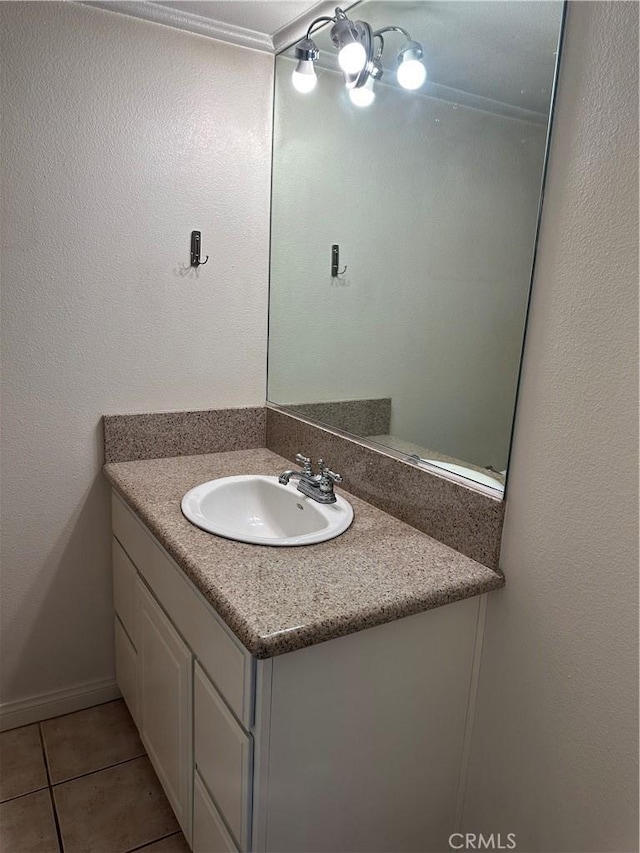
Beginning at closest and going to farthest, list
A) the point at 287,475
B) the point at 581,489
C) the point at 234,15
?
the point at 581,489
the point at 287,475
the point at 234,15

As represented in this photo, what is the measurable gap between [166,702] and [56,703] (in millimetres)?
→ 734

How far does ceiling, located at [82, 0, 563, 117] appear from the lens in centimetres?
114

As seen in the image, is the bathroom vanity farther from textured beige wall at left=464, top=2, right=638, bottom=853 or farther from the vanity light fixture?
the vanity light fixture

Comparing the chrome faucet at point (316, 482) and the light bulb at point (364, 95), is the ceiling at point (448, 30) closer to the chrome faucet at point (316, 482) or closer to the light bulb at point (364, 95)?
the light bulb at point (364, 95)

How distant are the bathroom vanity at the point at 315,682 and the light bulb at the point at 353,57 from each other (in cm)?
119

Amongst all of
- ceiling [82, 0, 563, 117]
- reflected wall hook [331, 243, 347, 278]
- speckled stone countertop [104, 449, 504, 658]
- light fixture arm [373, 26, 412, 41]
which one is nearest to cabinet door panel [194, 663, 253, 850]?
speckled stone countertop [104, 449, 504, 658]

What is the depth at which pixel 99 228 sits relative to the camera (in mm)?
1757

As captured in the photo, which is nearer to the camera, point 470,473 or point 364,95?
point 470,473

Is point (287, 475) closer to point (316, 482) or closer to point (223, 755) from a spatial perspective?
point (316, 482)

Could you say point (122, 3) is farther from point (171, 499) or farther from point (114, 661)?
point (114, 661)

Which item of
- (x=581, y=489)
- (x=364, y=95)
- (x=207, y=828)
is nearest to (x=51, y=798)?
(x=207, y=828)

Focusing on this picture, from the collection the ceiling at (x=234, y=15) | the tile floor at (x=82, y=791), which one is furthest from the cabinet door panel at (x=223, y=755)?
the ceiling at (x=234, y=15)

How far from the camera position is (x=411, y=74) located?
1.53m

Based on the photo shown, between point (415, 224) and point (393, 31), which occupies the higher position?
point (393, 31)
